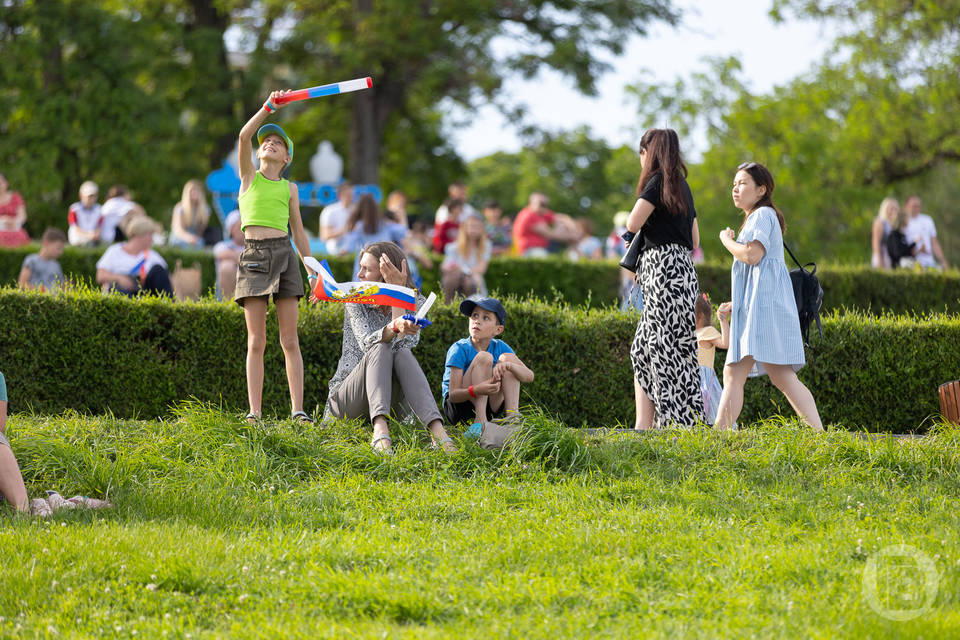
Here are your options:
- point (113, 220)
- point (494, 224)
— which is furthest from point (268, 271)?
point (494, 224)

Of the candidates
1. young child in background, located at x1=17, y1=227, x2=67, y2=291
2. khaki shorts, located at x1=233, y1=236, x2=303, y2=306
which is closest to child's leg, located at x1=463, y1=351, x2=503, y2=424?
khaki shorts, located at x1=233, y1=236, x2=303, y2=306

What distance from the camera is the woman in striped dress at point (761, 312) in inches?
249

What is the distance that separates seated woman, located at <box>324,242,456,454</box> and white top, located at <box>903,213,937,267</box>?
10073 mm

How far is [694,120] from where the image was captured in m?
37.0

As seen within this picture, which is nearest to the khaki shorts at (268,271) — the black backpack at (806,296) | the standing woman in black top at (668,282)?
the standing woman in black top at (668,282)

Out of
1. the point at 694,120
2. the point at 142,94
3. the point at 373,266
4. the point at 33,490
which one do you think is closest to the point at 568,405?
the point at 373,266

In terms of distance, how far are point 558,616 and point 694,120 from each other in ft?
114

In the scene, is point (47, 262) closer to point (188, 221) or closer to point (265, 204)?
point (188, 221)

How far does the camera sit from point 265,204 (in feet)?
21.3

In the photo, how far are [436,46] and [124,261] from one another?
14.2m

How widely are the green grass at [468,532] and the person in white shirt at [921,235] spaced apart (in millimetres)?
8667

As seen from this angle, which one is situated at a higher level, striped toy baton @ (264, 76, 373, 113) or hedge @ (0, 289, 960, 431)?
striped toy baton @ (264, 76, 373, 113)

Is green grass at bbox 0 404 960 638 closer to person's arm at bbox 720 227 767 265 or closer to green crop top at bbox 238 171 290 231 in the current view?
person's arm at bbox 720 227 767 265

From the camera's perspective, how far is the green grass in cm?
385
